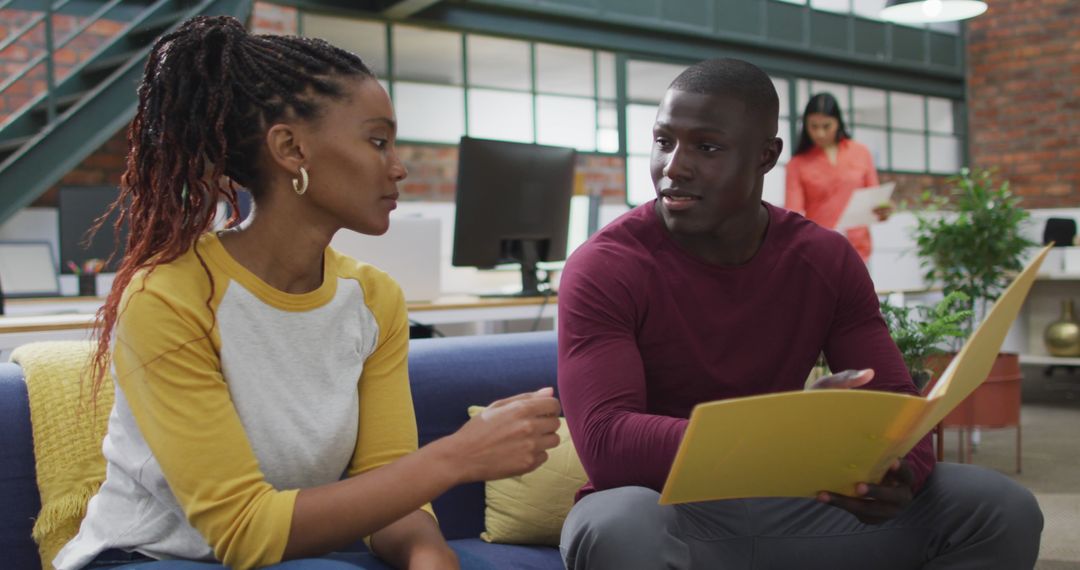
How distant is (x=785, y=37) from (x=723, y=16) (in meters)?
0.77

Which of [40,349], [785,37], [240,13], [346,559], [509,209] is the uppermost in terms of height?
[785,37]

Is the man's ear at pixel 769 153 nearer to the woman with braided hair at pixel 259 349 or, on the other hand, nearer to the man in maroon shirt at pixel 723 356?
the man in maroon shirt at pixel 723 356

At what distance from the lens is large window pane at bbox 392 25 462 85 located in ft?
21.6

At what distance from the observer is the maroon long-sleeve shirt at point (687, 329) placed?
1.26m

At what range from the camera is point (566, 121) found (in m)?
7.42

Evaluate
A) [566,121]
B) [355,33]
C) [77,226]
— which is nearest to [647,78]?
[566,121]

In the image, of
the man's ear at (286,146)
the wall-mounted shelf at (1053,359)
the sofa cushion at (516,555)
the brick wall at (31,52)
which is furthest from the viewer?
the brick wall at (31,52)

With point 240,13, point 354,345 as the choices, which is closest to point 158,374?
point 354,345

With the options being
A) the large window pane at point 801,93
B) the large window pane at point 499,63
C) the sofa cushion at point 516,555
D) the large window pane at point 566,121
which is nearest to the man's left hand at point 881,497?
the sofa cushion at point 516,555

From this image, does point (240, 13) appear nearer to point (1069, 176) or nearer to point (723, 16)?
point (723, 16)

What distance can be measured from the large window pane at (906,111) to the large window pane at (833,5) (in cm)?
112

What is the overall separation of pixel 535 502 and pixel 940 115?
9767mm

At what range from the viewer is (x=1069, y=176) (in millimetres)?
9055

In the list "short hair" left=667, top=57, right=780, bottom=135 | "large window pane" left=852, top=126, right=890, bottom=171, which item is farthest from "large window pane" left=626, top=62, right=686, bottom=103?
"short hair" left=667, top=57, right=780, bottom=135
